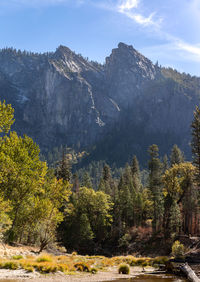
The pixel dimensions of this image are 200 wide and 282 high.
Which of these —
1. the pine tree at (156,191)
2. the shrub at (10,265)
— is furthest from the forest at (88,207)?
the shrub at (10,265)

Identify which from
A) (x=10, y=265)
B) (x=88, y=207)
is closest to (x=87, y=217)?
(x=88, y=207)

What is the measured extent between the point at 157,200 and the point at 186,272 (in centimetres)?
3953

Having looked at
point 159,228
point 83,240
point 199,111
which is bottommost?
point 83,240

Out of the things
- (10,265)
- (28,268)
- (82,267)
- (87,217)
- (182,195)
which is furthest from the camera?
(87,217)

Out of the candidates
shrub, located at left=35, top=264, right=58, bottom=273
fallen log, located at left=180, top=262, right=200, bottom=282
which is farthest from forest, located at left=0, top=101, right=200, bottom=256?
fallen log, located at left=180, top=262, right=200, bottom=282

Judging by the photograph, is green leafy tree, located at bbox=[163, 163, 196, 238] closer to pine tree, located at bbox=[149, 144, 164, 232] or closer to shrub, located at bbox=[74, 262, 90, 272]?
pine tree, located at bbox=[149, 144, 164, 232]

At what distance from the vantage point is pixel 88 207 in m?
63.9

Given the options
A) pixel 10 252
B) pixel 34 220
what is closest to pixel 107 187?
pixel 34 220

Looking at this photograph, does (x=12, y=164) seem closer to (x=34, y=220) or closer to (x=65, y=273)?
(x=34, y=220)

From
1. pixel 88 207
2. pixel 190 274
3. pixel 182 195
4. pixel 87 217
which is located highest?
pixel 182 195

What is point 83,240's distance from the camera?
56938 mm

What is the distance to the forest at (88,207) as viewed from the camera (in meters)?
27.8

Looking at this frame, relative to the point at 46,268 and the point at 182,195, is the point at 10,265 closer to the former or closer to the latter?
the point at 46,268

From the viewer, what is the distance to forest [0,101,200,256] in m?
27.8
